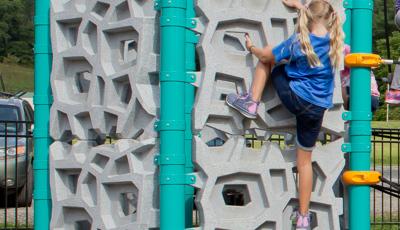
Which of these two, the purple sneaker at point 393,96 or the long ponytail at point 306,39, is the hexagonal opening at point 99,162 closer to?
the long ponytail at point 306,39

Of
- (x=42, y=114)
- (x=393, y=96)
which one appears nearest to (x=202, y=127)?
(x=42, y=114)

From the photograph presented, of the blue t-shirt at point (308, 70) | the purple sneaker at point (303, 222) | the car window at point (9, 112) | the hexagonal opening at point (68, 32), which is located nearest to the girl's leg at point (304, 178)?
the purple sneaker at point (303, 222)

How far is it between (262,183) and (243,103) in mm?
436

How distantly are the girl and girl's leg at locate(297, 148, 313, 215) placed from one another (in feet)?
0.20

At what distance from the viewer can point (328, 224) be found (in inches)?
160

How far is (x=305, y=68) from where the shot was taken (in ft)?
12.5

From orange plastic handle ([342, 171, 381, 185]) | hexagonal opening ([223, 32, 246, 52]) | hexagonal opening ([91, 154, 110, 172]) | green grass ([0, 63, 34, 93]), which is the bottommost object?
orange plastic handle ([342, 171, 381, 185])

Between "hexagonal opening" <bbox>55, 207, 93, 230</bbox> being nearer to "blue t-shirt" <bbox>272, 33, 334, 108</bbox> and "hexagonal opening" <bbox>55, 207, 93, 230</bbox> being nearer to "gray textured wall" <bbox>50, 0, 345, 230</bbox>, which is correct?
"gray textured wall" <bbox>50, 0, 345, 230</bbox>

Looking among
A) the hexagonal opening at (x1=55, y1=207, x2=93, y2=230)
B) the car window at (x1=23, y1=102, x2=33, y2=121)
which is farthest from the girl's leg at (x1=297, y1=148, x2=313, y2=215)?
the car window at (x1=23, y1=102, x2=33, y2=121)

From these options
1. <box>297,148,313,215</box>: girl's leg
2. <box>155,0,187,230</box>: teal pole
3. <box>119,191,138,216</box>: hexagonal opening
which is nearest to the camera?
<box>155,0,187,230</box>: teal pole

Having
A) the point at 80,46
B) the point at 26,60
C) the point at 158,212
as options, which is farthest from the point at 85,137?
the point at 26,60

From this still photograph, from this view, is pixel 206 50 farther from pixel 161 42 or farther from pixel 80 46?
pixel 80 46

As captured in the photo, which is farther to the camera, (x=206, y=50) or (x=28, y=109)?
(x=28, y=109)

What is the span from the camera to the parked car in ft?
30.4
